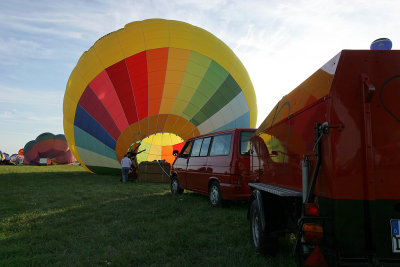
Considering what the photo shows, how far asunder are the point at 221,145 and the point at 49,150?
153ft

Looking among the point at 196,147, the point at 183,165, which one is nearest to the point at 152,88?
the point at 183,165

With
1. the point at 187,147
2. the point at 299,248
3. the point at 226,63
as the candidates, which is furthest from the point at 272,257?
the point at 226,63

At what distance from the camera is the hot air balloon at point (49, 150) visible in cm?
4838

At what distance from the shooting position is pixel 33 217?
24.4 feet

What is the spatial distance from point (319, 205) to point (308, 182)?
28 cm

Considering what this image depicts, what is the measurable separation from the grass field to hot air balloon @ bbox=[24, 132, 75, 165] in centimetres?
4264

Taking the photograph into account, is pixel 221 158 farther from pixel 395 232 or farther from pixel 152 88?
pixel 152 88

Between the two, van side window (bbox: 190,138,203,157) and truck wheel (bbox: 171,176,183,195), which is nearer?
van side window (bbox: 190,138,203,157)

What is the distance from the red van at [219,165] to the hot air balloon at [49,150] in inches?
1725

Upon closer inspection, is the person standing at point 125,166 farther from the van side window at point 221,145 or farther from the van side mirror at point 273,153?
the van side mirror at point 273,153

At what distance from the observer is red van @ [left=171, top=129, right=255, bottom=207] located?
779cm

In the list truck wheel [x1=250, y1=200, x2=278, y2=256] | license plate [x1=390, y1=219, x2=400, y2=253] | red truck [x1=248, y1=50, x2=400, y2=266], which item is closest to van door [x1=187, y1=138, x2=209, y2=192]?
truck wheel [x1=250, y1=200, x2=278, y2=256]

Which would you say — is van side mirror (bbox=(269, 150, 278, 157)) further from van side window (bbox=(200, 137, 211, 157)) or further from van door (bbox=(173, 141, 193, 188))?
van door (bbox=(173, 141, 193, 188))

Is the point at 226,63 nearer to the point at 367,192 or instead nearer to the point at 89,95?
the point at 89,95
